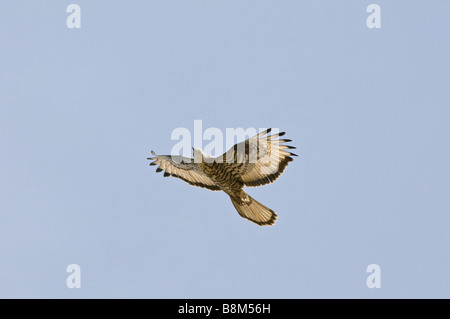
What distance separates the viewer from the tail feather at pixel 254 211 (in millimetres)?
13828

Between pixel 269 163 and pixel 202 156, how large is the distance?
4.18ft

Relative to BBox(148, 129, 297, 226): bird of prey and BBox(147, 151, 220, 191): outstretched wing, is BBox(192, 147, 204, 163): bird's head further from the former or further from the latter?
BBox(147, 151, 220, 191): outstretched wing

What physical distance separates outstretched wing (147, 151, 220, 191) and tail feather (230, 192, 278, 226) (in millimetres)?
607

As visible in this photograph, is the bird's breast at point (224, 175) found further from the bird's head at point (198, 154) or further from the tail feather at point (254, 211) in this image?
the tail feather at point (254, 211)

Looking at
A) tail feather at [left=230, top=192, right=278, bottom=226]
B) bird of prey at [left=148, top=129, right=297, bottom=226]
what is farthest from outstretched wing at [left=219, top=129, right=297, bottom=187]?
tail feather at [left=230, top=192, right=278, bottom=226]

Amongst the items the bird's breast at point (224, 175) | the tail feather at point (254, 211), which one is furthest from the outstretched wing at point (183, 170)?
the tail feather at point (254, 211)

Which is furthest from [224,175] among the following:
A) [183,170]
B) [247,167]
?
[183,170]

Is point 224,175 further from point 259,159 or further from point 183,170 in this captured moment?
point 183,170

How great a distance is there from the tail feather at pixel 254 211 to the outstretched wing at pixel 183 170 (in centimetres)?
61
